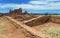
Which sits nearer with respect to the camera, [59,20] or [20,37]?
[20,37]

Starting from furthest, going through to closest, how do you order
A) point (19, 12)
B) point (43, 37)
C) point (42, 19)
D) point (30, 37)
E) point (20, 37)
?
point (19, 12)
point (42, 19)
point (20, 37)
point (30, 37)
point (43, 37)

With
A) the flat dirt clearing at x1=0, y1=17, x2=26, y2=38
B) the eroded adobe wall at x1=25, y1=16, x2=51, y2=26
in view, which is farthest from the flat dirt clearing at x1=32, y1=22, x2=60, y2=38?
the flat dirt clearing at x1=0, y1=17, x2=26, y2=38

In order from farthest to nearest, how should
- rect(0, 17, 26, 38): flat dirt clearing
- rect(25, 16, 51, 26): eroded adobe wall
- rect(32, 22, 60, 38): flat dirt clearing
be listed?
rect(25, 16, 51, 26): eroded adobe wall < rect(32, 22, 60, 38): flat dirt clearing < rect(0, 17, 26, 38): flat dirt clearing

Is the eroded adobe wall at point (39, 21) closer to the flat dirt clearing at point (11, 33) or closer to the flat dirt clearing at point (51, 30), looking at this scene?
the flat dirt clearing at point (51, 30)

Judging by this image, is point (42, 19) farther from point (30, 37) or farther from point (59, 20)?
point (30, 37)

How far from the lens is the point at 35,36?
26.8 feet

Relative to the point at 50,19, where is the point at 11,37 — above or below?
above

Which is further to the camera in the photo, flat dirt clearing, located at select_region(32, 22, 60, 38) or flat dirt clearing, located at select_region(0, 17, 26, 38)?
flat dirt clearing, located at select_region(32, 22, 60, 38)

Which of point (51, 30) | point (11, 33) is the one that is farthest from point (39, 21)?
point (11, 33)

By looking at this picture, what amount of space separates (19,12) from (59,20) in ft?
93.9

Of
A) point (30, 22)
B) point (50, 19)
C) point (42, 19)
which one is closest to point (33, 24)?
point (30, 22)

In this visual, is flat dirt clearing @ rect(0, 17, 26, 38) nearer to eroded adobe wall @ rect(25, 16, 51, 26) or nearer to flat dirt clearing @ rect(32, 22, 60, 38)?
flat dirt clearing @ rect(32, 22, 60, 38)

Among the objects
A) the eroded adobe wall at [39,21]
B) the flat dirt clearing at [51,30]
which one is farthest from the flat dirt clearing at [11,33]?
the eroded adobe wall at [39,21]

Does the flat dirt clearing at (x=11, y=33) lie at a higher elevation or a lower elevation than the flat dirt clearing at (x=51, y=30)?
higher
